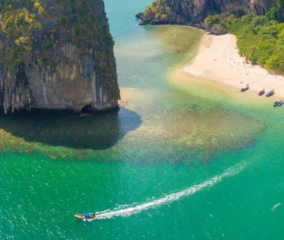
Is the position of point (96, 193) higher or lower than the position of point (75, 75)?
lower

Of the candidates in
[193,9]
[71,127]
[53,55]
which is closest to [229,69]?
[71,127]

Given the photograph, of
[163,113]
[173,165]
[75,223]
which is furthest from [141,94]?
[75,223]

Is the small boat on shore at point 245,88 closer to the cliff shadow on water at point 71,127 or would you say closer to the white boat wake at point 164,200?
the cliff shadow on water at point 71,127

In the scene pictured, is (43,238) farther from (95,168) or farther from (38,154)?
(38,154)

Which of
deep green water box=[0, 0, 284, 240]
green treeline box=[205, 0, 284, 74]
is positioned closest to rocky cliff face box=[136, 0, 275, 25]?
green treeline box=[205, 0, 284, 74]

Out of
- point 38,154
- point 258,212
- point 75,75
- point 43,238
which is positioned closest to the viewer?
point 43,238

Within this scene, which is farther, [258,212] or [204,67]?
[204,67]

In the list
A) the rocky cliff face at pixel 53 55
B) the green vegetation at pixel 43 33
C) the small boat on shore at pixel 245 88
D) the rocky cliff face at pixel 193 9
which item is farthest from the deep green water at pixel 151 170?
the rocky cliff face at pixel 193 9

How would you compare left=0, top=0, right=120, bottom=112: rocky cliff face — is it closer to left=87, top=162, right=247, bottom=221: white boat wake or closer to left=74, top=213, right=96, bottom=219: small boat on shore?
left=87, top=162, right=247, bottom=221: white boat wake
